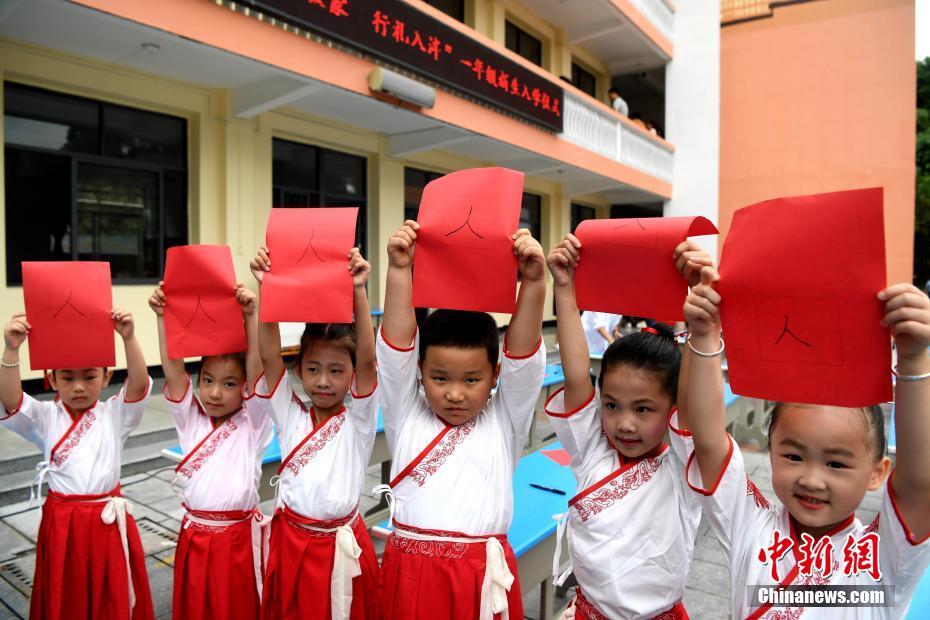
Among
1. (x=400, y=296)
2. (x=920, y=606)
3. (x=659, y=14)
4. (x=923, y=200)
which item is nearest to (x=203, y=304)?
(x=400, y=296)

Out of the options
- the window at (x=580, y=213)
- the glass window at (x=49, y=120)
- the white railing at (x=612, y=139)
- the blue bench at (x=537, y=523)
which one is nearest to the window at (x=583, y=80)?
the white railing at (x=612, y=139)

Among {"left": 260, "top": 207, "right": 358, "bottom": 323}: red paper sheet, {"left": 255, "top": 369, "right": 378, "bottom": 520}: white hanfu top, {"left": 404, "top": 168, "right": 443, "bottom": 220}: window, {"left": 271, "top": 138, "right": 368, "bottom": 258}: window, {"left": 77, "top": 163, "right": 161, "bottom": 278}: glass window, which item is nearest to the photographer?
{"left": 260, "top": 207, "right": 358, "bottom": 323}: red paper sheet

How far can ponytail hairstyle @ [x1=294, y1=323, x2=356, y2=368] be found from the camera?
5.50 ft

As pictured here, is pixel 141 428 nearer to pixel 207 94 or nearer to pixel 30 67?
pixel 30 67

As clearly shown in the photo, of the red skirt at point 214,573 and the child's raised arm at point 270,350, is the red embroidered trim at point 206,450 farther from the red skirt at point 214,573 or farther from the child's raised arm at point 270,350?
the child's raised arm at point 270,350

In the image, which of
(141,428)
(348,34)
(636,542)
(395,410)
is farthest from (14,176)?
(636,542)

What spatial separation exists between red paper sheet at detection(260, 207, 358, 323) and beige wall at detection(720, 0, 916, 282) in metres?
11.7

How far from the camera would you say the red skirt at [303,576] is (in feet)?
5.33

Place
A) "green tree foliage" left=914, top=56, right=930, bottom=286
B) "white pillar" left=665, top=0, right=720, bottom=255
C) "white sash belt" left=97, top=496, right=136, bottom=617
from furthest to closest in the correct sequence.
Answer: "green tree foliage" left=914, top=56, right=930, bottom=286, "white pillar" left=665, top=0, right=720, bottom=255, "white sash belt" left=97, top=496, right=136, bottom=617

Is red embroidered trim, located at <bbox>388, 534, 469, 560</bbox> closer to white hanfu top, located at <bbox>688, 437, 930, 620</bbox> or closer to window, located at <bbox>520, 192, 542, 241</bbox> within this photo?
white hanfu top, located at <bbox>688, 437, 930, 620</bbox>

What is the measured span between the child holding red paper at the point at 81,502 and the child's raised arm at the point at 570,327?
4.60ft

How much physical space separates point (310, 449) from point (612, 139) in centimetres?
968

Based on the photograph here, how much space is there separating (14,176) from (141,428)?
238cm

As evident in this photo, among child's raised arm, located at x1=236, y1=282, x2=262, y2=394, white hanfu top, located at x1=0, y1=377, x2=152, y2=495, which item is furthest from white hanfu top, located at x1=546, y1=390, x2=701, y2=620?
white hanfu top, located at x1=0, y1=377, x2=152, y2=495
